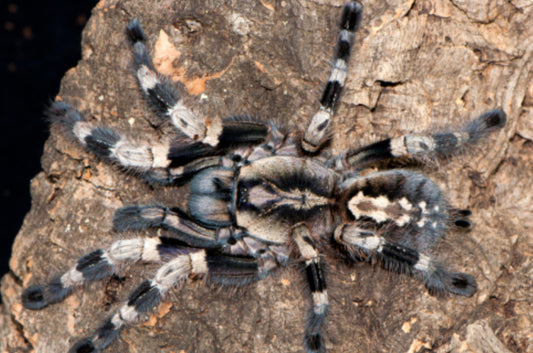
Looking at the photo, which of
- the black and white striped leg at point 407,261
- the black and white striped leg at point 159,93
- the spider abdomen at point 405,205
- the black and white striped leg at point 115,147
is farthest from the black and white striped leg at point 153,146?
the black and white striped leg at point 407,261

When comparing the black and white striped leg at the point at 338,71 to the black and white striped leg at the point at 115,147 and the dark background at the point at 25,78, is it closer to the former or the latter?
the black and white striped leg at the point at 115,147

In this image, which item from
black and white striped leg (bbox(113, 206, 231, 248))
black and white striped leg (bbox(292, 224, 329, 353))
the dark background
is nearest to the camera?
black and white striped leg (bbox(292, 224, 329, 353))

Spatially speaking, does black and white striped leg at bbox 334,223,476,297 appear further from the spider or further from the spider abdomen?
the spider abdomen

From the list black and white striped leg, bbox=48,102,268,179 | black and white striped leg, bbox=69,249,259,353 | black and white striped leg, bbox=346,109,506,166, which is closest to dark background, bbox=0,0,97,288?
black and white striped leg, bbox=48,102,268,179

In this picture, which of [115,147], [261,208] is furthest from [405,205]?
[115,147]

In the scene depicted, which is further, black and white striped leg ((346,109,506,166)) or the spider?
black and white striped leg ((346,109,506,166))

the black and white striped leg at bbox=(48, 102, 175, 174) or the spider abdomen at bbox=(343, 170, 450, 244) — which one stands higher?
the black and white striped leg at bbox=(48, 102, 175, 174)
